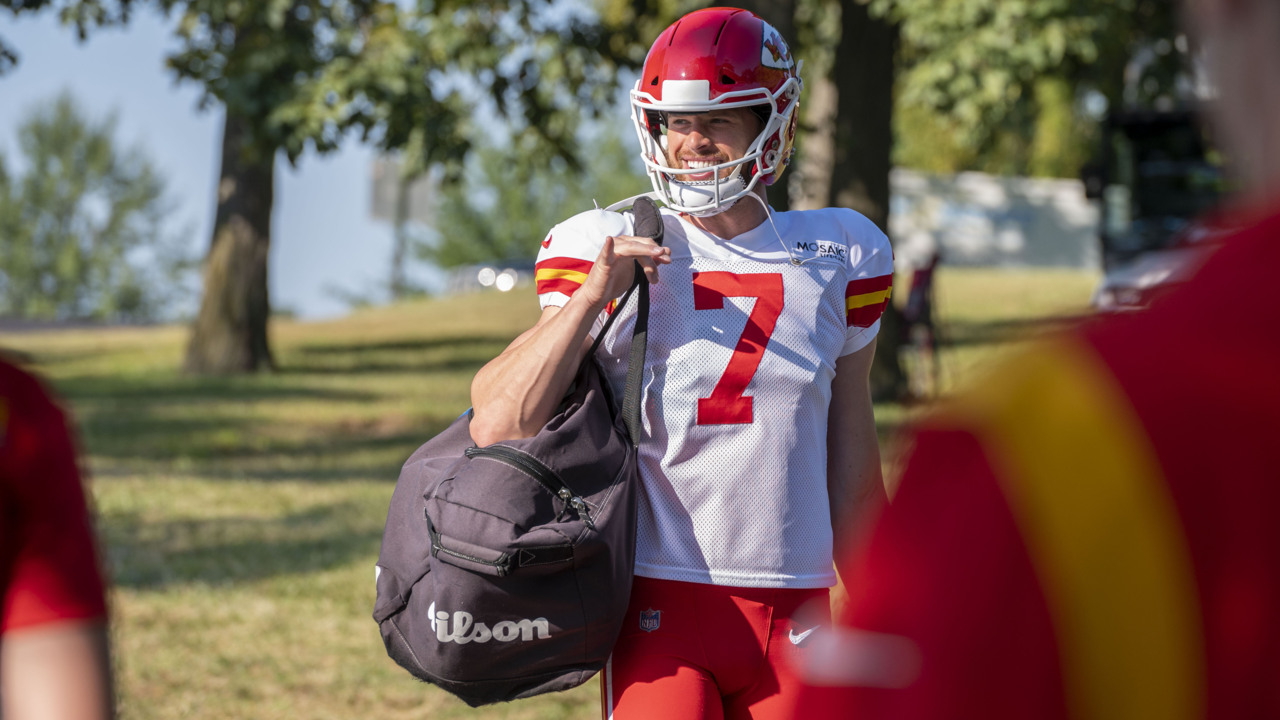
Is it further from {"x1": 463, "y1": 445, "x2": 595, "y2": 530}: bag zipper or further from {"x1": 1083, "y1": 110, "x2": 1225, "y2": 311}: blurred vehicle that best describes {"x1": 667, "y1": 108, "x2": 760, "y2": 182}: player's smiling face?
{"x1": 1083, "y1": 110, "x2": 1225, "y2": 311}: blurred vehicle

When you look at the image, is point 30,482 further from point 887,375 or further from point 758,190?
point 887,375

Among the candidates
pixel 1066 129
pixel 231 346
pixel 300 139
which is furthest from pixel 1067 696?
pixel 1066 129

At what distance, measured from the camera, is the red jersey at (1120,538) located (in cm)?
66

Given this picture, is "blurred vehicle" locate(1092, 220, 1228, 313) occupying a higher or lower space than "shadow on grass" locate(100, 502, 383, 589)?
higher

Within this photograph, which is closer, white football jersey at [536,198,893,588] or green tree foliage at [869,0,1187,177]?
white football jersey at [536,198,893,588]

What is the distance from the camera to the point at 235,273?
18.2 m

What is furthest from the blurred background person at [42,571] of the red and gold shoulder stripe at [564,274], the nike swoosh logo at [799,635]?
the nike swoosh logo at [799,635]

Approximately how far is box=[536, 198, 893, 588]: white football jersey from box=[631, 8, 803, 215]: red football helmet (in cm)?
10

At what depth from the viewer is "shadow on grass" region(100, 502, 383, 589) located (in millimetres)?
7812

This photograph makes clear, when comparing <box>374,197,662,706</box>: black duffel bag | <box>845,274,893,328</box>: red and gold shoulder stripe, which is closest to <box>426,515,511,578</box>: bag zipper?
<box>374,197,662,706</box>: black duffel bag

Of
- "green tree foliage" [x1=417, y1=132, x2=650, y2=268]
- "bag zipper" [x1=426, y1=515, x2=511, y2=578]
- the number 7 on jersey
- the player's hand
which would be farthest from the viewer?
"green tree foliage" [x1=417, y1=132, x2=650, y2=268]

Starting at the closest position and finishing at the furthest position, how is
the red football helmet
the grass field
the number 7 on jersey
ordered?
the number 7 on jersey → the red football helmet → the grass field

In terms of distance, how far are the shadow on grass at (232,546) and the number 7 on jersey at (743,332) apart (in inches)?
227

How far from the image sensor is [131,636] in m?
6.55
